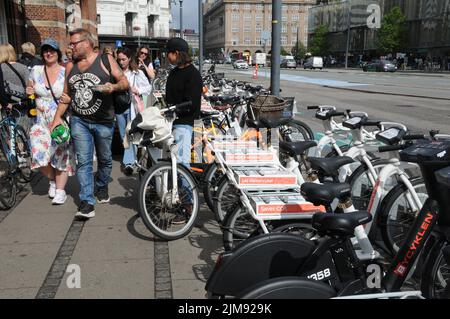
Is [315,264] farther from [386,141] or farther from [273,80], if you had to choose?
[273,80]

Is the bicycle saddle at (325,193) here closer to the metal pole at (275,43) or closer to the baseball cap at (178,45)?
the baseball cap at (178,45)

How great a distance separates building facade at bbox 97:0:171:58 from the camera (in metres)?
59.3

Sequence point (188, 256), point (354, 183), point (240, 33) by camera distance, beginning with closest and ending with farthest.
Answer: point (188, 256) → point (354, 183) → point (240, 33)

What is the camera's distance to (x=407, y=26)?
243ft

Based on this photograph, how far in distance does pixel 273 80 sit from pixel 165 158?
3933 millimetres

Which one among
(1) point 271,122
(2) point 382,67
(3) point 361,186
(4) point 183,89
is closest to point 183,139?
(4) point 183,89

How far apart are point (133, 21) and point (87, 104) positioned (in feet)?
223

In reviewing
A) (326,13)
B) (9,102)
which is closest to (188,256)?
(9,102)

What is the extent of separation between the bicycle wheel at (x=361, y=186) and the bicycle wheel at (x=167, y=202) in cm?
156

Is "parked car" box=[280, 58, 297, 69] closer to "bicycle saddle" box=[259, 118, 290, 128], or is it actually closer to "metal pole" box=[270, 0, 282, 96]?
"metal pole" box=[270, 0, 282, 96]

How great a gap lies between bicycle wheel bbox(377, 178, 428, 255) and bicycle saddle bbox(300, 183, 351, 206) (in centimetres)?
134

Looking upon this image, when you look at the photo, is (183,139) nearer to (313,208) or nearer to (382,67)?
(313,208)

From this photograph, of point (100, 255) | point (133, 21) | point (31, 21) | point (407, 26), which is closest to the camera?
point (100, 255)

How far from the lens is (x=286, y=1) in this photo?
451ft
